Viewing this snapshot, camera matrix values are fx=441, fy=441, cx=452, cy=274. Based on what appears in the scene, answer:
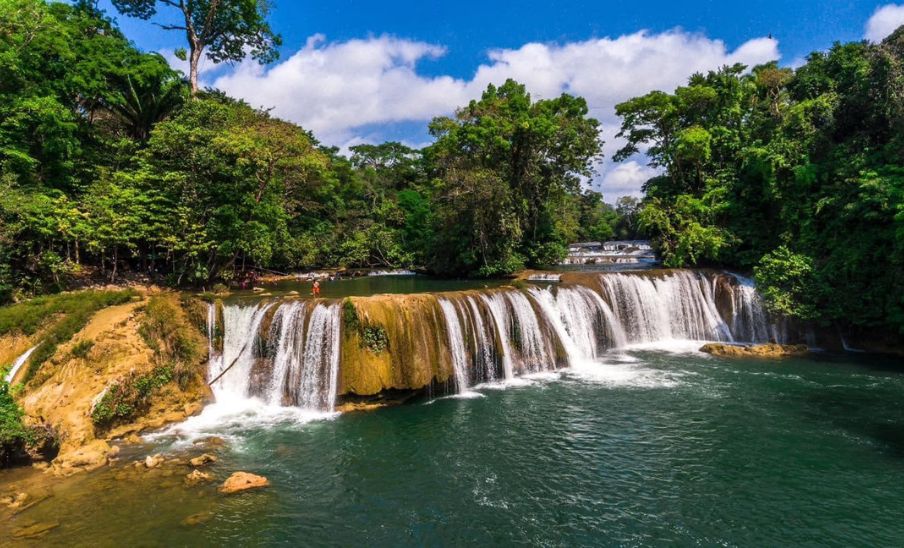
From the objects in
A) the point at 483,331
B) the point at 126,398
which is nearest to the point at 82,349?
the point at 126,398

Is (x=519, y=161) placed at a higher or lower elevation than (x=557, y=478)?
higher

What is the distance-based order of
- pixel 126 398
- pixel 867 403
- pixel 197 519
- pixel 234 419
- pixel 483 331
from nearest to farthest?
1. pixel 197 519
2. pixel 126 398
3. pixel 234 419
4. pixel 867 403
5. pixel 483 331

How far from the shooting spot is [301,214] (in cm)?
3425

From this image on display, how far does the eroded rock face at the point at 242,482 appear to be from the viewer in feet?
26.1

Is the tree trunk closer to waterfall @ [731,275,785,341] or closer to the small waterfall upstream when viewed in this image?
the small waterfall upstream

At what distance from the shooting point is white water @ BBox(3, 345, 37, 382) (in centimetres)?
1012

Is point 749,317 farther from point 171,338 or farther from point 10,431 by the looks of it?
point 10,431

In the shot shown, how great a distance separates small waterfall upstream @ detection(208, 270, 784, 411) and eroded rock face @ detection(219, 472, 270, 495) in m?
3.88

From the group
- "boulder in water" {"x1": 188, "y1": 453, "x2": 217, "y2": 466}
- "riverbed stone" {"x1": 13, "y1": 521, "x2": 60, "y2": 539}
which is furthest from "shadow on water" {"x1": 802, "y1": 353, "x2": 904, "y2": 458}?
"riverbed stone" {"x1": 13, "y1": 521, "x2": 60, "y2": 539}

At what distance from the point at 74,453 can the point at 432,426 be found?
7520mm

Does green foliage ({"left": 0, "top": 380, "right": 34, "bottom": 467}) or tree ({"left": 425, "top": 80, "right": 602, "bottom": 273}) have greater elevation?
tree ({"left": 425, "top": 80, "right": 602, "bottom": 273})

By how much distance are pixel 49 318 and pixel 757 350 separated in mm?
22524

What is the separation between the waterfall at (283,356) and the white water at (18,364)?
13.0 feet

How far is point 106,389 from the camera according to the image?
10.3m
